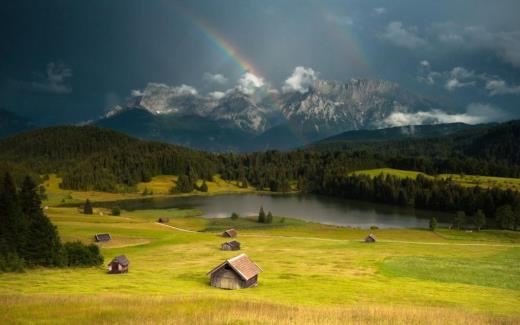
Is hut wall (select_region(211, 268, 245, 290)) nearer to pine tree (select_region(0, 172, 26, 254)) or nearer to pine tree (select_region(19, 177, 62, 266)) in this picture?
pine tree (select_region(19, 177, 62, 266))

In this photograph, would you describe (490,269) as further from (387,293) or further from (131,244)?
(131,244)

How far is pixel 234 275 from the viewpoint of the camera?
50.9 meters

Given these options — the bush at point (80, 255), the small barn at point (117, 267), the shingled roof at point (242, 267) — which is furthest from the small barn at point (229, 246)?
the shingled roof at point (242, 267)

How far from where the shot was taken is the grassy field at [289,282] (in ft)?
80.3

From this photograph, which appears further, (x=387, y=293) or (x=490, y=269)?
(x=490, y=269)

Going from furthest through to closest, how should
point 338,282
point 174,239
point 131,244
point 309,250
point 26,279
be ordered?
point 174,239, point 131,244, point 309,250, point 338,282, point 26,279

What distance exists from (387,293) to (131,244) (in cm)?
6412

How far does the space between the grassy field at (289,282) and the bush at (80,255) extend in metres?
2.28

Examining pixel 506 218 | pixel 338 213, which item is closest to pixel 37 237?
pixel 506 218

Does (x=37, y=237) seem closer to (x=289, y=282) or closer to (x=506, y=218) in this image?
(x=289, y=282)

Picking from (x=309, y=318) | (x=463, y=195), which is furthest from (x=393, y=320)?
(x=463, y=195)

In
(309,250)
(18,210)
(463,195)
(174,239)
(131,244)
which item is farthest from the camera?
(463,195)

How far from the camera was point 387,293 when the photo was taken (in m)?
46.7

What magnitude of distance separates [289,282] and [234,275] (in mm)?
7421
